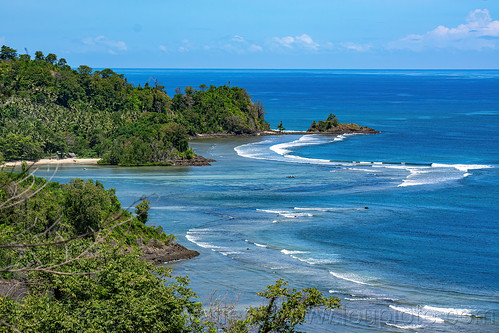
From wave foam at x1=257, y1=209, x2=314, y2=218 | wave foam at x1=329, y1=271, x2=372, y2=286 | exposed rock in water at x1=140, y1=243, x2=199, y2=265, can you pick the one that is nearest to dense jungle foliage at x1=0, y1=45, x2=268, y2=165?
wave foam at x1=257, y1=209, x2=314, y2=218

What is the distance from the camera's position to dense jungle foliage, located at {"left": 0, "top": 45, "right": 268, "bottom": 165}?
101750mm

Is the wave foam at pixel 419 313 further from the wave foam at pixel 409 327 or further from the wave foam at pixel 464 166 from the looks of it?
the wave foam at pixel 464 166

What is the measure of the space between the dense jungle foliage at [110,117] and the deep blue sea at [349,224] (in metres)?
7.80

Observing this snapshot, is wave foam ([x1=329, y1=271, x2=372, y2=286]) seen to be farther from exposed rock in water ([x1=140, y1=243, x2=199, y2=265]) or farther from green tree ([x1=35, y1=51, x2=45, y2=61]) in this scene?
green tree ([x1=35, y1=51, x2=45, y2=61])

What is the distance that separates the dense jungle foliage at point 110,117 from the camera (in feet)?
334

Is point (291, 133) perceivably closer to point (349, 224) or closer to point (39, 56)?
point (39, 56)

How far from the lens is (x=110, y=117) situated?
123 m

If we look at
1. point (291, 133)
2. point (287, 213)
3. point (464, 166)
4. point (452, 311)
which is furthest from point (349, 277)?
point (291, 133)

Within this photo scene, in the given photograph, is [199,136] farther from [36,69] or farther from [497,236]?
Result: [497,236]

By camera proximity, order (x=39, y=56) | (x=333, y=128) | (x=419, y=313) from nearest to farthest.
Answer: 1. (x=419, y=313)
2. (x=333, y=128)
3. (x=39, y=56)

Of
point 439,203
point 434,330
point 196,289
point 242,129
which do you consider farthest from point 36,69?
point 434,330

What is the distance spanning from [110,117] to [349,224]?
75.0 metres

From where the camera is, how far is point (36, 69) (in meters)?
134

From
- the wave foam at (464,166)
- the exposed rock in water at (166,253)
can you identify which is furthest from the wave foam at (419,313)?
the wave foam at (464,166)
